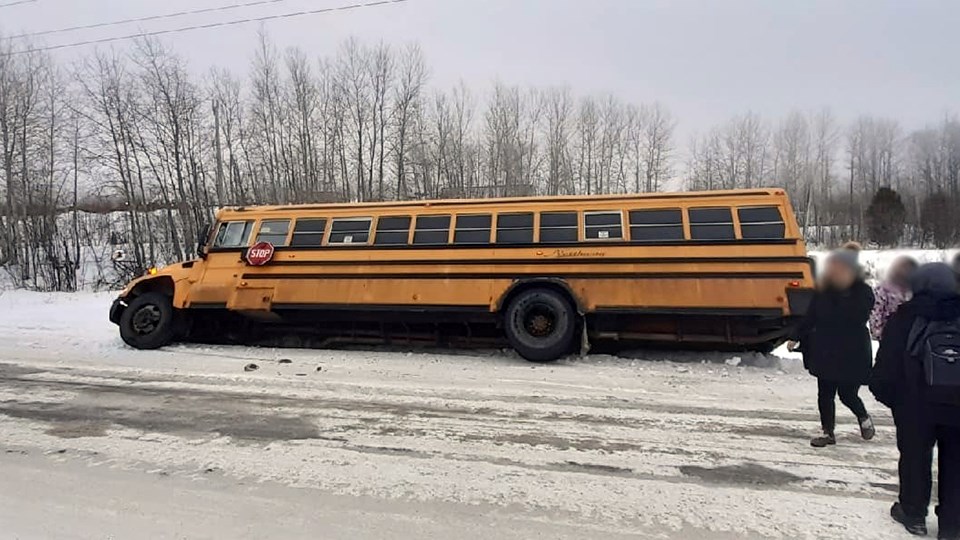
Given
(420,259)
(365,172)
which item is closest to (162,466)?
(420,259)

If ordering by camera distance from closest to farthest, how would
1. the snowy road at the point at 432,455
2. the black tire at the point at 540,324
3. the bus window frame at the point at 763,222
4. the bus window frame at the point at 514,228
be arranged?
the snowy road at the point at 432,455
the bus window frame at the point at 763,222
the black tire at the point at 540,324
the bus window frame at the point at 514,228

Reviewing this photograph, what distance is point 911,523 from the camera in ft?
10.6

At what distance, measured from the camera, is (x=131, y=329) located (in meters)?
9.30

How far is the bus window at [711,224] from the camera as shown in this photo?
7641 millimetres

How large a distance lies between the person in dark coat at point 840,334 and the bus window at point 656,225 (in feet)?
10.3

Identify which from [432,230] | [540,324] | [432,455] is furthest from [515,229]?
[432,455]

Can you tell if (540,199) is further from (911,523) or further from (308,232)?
(911,523)

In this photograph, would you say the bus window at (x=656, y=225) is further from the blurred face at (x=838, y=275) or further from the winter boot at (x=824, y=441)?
the winter boot at (x=824, y=441)

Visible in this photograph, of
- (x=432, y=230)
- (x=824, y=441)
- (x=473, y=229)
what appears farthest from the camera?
(x=432, y=230)

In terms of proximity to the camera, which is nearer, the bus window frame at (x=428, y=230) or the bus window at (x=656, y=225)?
the bus window at (x=656, y=225)

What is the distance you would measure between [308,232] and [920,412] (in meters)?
8.15

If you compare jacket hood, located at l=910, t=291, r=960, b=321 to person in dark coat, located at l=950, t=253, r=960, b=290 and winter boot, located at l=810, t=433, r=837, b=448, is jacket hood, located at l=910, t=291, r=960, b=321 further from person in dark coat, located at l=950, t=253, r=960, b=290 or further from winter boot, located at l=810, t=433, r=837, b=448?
winter boot, located at l=810, t=433, r=837, b=448

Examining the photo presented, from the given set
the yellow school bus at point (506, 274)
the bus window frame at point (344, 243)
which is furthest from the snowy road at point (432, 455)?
the bus window frame at point (344, 243)

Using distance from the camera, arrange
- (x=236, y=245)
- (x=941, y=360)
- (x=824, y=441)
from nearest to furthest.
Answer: (x=941, y=360) → (x=824, y=441) → (x=236, y=245)
